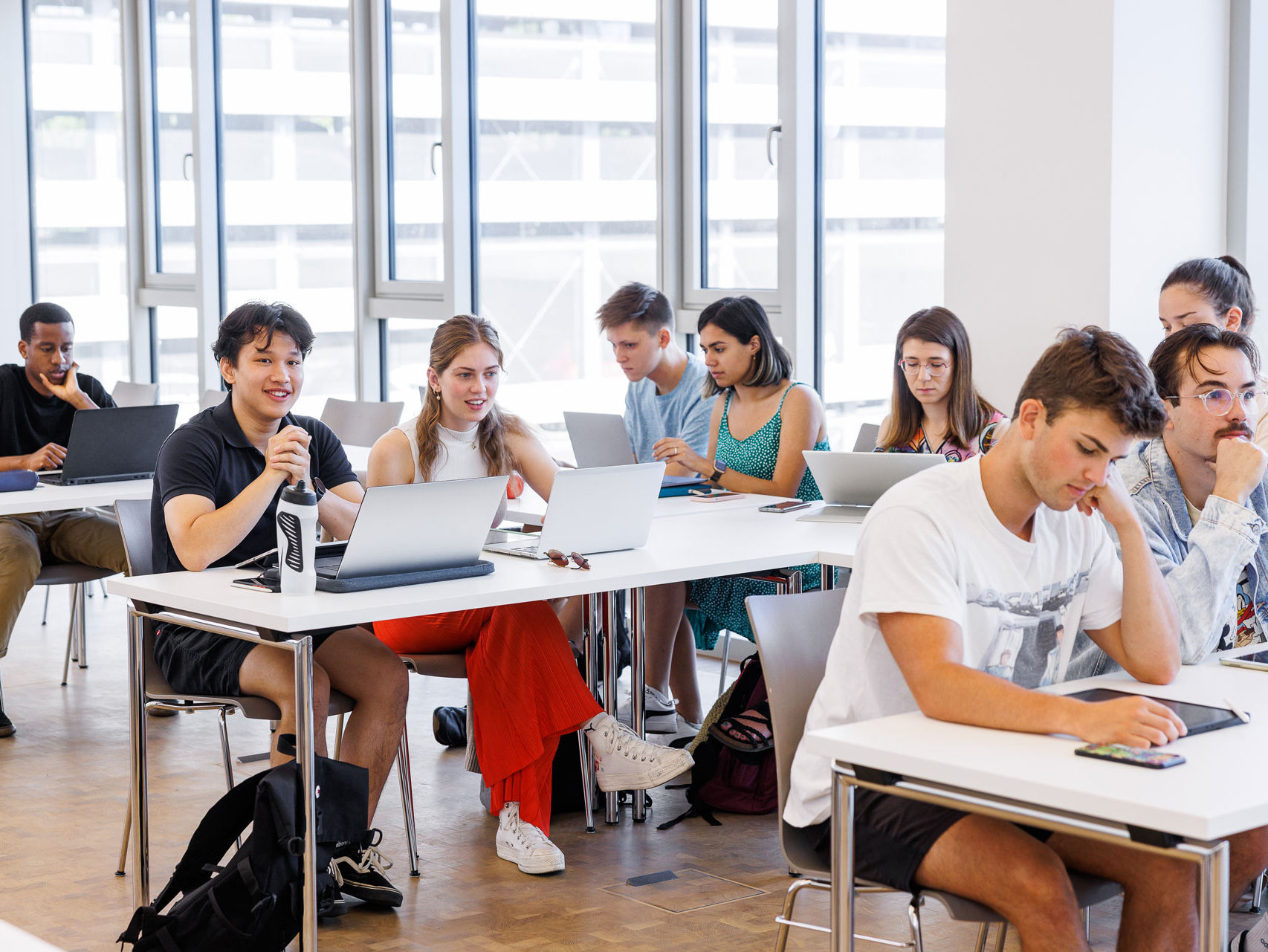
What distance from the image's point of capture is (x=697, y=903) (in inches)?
125

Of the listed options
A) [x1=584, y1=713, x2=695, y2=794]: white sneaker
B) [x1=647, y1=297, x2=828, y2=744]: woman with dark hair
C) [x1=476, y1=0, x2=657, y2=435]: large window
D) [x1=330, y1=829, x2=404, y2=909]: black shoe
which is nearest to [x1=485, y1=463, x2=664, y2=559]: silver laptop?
[x1=584, y1=713, x2=695, y2=794]: white sneaker

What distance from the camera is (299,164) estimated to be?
7508 mm

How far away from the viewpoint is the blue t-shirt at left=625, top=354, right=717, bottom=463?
15.8 feet

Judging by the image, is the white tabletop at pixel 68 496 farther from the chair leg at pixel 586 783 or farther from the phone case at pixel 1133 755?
the phone case at pixel 1133 755

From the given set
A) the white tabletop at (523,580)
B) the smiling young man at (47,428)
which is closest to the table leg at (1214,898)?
the white tabletop at (523,580)

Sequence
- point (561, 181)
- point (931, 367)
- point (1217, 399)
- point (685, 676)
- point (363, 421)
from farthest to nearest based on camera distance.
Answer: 1. point (561, 181)
2. point (363, 421)
3. point (685, 676)
4. point (931, 367)
5. point (1217, 399)

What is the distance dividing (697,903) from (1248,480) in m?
1.41

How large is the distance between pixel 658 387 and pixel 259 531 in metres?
1.97

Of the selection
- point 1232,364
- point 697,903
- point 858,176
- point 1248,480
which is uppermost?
point 858,176

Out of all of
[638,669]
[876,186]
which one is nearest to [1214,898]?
[638,669]

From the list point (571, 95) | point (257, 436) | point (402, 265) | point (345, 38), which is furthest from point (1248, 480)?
point (345, 38)

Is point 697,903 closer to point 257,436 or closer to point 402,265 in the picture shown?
point 257,436

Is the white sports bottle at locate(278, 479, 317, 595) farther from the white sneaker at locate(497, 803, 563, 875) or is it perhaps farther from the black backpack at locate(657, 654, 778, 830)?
the black backpack at locate(657, 654, 778, 830)

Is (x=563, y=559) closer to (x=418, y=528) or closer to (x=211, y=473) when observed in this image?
(x=418, y=528)
